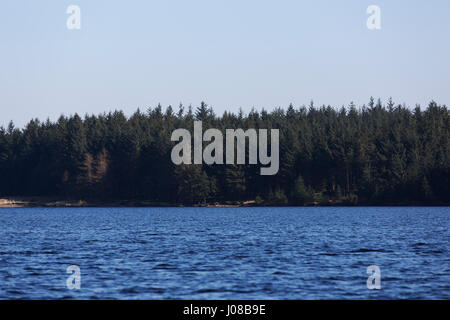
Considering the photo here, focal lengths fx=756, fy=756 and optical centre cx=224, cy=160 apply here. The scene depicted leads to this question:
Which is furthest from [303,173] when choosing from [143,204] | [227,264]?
[227,264]

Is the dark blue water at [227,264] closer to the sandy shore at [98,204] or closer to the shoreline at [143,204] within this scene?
the shoreline at [143,204]

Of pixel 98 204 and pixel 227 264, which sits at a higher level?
pixel 98 204

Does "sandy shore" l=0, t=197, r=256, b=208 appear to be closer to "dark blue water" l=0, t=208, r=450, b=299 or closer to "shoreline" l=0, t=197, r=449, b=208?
"shoreline" l=0, t=197, r=449, b=208

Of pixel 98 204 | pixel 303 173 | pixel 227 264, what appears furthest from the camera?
pixel 98 204

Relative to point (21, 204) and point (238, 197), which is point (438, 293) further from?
point (21, 204)

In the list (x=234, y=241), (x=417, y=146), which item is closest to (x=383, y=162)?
(x=417, y=146)

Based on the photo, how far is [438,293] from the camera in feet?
115

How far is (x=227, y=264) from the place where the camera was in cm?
4712

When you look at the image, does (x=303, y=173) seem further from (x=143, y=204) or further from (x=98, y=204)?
(x=98, y=204)

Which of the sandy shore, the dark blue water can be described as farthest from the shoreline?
the dark blue water

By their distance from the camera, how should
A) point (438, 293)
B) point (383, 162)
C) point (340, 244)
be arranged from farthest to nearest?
1. point (383, 162)
2. point (340, 244)
3. point (438, 293)

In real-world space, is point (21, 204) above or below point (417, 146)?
below

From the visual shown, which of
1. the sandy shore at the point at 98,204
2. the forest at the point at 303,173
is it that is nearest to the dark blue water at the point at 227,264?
the forest at the point at 303,173

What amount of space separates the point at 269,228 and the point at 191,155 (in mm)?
94319
